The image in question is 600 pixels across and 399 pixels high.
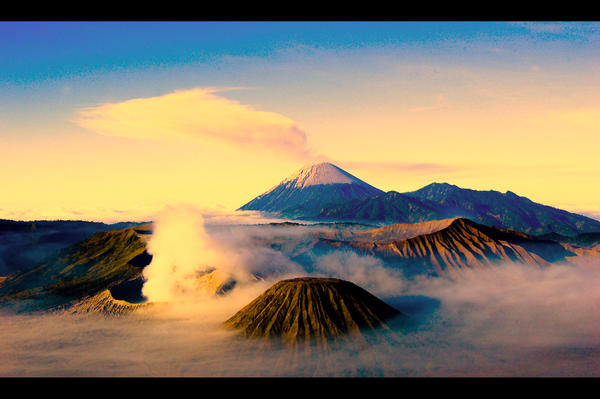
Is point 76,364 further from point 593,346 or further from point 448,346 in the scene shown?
point 593,346

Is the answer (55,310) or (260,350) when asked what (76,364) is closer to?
(260,350)

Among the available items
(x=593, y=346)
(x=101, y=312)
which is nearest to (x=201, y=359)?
(x=101, y=312)
